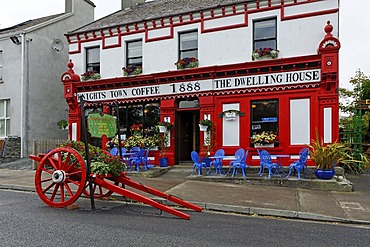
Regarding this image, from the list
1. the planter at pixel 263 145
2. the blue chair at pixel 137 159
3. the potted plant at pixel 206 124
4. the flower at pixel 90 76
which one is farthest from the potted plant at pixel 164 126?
the flower at pixel 90 76

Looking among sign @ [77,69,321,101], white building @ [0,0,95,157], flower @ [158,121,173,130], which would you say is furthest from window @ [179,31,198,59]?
white building @ [0,0,95,157]

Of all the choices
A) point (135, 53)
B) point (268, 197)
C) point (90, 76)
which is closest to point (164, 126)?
point (135, 53)

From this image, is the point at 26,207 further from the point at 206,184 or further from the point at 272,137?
the point at 272,137

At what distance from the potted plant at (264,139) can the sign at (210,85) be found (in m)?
1.82

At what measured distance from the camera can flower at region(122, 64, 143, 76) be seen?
14.4 m

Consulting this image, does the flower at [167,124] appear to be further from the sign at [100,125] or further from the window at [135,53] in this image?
the sign at [100,125]

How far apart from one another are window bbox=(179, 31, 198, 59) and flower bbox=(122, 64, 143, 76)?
1925 millimetres

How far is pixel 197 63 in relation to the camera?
13.4 metres

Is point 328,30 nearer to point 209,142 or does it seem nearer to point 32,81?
point 209,142

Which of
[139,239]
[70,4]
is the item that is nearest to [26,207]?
[139,239]

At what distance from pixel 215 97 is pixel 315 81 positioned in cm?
371

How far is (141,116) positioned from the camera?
14.5 metres

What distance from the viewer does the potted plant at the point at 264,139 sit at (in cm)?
1197

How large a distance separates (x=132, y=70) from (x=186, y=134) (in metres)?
3.70
